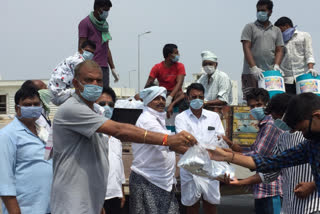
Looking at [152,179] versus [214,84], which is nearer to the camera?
[152,179]

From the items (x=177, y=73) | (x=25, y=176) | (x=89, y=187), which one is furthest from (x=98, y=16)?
(x=89, y=187)

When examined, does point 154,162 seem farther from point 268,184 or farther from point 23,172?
point 23,172

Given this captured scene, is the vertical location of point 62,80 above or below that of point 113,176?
above

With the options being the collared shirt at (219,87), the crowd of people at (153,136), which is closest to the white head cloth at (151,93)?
the crowd of people at (153,136)

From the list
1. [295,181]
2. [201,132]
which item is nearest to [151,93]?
[201,132]

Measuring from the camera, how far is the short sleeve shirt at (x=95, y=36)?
690cm

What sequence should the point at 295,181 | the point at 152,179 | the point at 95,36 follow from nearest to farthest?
the point at 295,181 < the point at 152,179 < the point at 95,36

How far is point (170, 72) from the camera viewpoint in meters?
7.88

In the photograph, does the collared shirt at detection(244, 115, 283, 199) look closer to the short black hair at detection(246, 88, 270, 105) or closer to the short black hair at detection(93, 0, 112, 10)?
the short black hair at detection(246, 88, 270, 105)

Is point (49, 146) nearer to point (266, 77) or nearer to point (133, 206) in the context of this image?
point (133, 206)

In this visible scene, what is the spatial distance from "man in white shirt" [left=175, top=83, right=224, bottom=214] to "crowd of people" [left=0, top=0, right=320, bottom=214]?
1cm

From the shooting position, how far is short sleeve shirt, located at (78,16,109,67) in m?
6.90

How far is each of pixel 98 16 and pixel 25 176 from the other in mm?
3662

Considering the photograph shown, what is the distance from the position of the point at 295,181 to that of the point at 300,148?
0.87 meters
